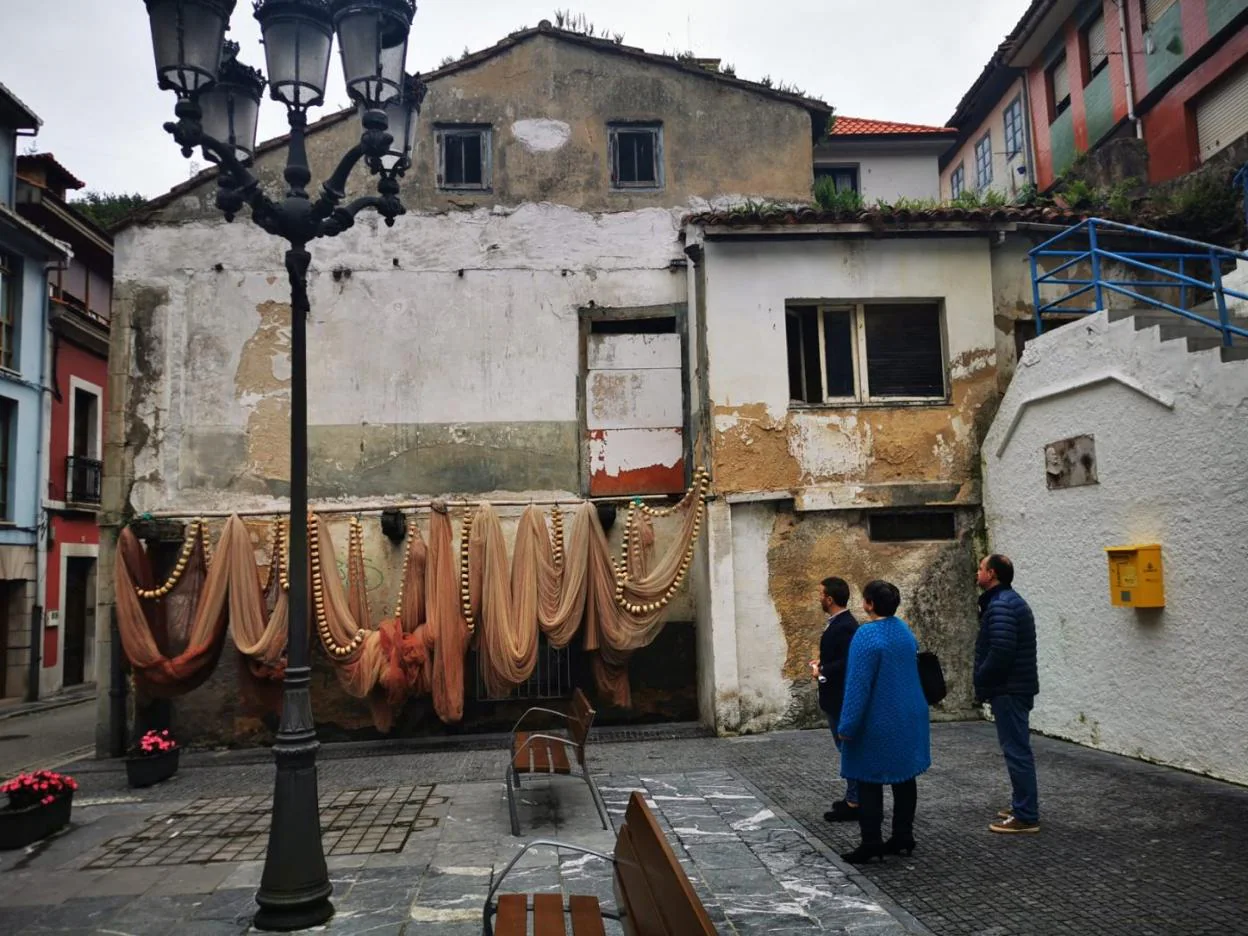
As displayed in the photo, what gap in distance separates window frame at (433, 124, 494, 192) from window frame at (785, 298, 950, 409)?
4.33m

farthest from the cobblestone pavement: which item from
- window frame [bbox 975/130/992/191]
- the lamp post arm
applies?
window frame [bbox 975/130/992/191]

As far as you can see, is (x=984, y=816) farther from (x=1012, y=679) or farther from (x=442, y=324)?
(x=442, y=324)

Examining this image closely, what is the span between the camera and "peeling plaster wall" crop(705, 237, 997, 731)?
1070cm

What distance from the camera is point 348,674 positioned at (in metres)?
10.2

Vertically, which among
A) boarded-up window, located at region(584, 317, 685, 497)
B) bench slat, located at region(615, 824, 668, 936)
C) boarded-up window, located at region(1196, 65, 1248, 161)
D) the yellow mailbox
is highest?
boarded-up window, located at region(1196, 65, 1248, 161)

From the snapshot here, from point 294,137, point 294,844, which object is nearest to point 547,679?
point 294,844

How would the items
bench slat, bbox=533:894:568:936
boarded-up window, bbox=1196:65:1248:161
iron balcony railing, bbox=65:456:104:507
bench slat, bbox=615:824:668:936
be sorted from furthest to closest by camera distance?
iron balcony railing, bbox=65:456:104:507, boarded-up window, bbox=1196:65:1248:161, bench slat, bbox=533:894:568:936, bench slat, bbox=615:824:668:936

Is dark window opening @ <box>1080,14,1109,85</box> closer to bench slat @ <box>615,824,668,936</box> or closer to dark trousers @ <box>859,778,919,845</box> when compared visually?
dark trousers @ <box>859,778,919,845</box>

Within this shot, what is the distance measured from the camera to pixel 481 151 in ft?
40.9

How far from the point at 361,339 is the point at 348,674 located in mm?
4234

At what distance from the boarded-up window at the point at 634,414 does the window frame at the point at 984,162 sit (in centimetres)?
1492

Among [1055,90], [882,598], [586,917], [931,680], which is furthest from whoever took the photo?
[1055,90]

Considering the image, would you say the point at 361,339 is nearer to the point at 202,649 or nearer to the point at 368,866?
the point at 202,649

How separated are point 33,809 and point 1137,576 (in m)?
9.00
